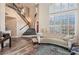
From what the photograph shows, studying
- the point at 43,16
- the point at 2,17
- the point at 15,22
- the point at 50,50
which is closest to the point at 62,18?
the point at 43,16

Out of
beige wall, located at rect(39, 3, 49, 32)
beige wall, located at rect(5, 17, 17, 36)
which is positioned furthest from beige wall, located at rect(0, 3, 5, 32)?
beige wall, located at rect(39, 3, 49, 32)

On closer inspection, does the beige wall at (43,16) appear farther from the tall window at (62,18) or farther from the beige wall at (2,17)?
the beige wall at (2,17)

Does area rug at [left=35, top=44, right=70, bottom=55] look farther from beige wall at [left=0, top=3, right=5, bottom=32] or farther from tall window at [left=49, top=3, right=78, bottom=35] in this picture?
beige wall at [left=0, top=3, right=5, bottom=32]

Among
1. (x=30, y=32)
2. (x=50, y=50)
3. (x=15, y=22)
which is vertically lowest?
(x=50, y=50)

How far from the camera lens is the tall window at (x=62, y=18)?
1983 millimetres

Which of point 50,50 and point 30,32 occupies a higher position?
point 30,32

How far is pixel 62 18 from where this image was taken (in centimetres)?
200

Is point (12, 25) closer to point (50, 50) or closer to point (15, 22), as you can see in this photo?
point (15, 22)

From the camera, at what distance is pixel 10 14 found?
1956 millimetres

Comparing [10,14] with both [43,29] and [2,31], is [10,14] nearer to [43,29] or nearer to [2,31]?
[2,31]

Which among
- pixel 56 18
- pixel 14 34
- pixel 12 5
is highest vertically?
pixel 12 5

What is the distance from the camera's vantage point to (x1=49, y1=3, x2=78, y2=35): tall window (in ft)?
6.50
